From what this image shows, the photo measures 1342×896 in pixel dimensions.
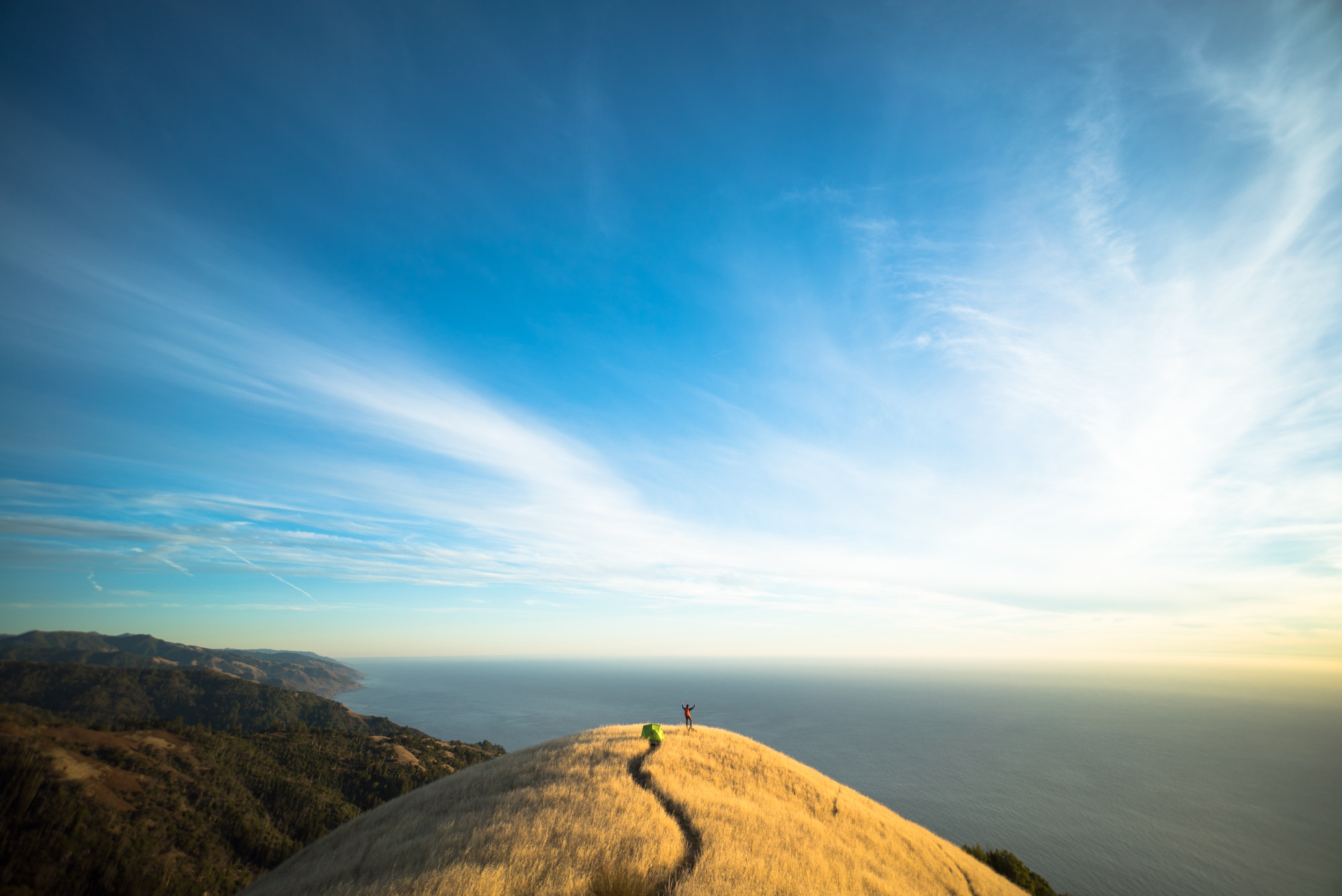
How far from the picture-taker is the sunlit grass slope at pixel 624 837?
11664mm

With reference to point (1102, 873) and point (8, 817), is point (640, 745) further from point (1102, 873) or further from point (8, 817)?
point (1102, 873)

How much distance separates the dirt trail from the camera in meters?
11.7

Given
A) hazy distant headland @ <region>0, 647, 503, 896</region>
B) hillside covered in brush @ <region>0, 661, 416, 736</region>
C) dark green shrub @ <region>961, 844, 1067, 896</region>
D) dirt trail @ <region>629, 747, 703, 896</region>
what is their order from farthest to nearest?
hillside covered in brush @ <region>0, 661, 416, 736</region> < hazy distant headland @ <region>0, 647, 503, 896</region> < dark green shrub @ <region>961, 844, 1067, 896</region> < dirt trail @ <region>629, 747, 703, 896</region>

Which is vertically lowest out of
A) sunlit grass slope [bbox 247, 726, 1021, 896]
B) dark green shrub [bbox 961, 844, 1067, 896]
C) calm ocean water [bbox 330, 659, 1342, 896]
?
calm ocean water [bbox 330, 659, 1342, 896]

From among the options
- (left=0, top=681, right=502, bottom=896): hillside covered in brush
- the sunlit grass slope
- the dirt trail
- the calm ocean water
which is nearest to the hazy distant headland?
(left=0, top=681, right=502, bottom=896): hillside covered in brush

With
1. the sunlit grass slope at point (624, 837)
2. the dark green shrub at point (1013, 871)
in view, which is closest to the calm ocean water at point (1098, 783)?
the dark green shrub at point (1013, 871)

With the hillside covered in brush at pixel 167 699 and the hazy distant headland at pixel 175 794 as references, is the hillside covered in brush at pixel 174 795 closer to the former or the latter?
the hazy distant headland at pixel 175 794

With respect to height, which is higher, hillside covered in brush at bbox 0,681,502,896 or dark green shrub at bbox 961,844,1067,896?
dark green shrub at bbox 961,844,1067,896

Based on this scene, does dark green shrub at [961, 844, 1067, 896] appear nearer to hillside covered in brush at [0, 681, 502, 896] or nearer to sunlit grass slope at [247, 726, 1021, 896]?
sunlit grass slope at [247, 726, 1021, 896]

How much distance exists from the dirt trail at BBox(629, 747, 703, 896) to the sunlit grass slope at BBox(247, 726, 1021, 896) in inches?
6.1

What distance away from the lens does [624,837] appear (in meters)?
13.5

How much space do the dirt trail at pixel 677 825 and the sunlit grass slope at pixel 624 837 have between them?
0.15 m

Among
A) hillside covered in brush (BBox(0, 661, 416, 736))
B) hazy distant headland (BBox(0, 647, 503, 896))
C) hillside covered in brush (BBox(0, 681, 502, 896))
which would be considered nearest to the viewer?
hillside covered in brush (BBox(0, 681, 502, 896))

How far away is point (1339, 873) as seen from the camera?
227 ft
